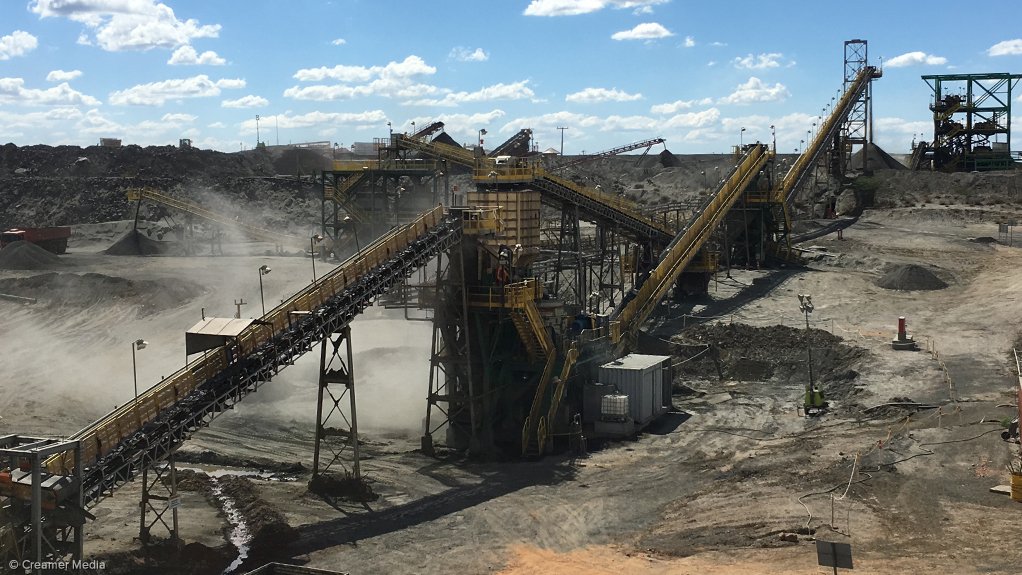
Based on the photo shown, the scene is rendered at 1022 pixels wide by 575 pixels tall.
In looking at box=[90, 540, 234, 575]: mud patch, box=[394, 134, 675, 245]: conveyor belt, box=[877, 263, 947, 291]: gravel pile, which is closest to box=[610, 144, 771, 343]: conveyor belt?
box=[394, 134, 675, 245]: conveyor belt

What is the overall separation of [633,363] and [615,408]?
3.20 m

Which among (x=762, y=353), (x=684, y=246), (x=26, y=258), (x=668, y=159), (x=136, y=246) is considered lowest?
(x=762, y=353)

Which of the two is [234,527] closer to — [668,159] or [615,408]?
[615,408]

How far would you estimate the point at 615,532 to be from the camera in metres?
34.5

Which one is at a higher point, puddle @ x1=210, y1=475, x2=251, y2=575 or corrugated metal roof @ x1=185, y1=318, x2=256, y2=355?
corrugated metal roof @ x1=185, y1=318, x2=256, y2=355

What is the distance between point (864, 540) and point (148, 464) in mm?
19416

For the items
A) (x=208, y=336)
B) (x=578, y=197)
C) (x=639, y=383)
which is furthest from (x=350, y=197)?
(x=208, y=336)

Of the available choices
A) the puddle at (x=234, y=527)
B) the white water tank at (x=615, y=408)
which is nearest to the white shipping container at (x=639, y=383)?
the white water tank at (x=615, y=408)

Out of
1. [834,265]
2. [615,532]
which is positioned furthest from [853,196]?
[615,532]

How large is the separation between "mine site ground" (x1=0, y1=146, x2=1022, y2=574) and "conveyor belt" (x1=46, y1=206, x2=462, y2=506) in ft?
10.4

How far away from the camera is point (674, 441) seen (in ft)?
150

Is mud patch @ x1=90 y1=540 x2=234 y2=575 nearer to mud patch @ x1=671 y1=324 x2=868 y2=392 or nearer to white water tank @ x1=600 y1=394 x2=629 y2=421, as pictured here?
white water tank @ x1=600 y1=394 x2=629 y2=421

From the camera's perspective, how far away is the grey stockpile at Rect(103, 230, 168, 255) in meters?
98.5

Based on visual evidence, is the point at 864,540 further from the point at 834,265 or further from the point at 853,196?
the point at 853,196
